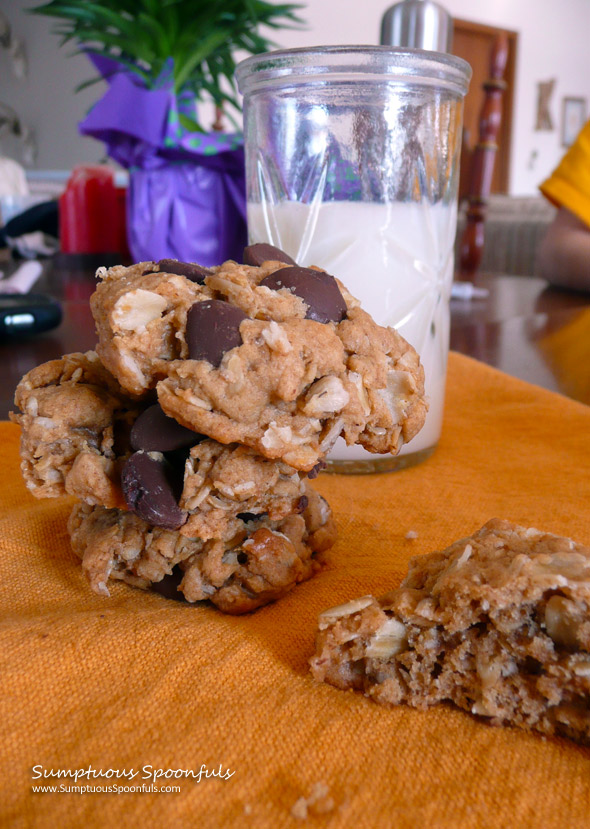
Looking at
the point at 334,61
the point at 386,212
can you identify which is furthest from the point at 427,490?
the point at 334,61

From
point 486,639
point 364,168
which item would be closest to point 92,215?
point 364,168

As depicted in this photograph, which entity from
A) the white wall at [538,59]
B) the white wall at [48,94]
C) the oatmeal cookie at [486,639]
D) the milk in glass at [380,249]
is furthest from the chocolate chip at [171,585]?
the white wall at [538,59]

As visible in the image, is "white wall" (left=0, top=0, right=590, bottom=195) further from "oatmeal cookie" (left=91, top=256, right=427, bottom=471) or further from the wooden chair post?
"oatmeal cookie" (left=91, top=256, right=427, bottom=471)

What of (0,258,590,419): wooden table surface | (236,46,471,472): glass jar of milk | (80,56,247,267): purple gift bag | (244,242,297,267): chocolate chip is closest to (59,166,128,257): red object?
(0,258,590,419): wooden table surface

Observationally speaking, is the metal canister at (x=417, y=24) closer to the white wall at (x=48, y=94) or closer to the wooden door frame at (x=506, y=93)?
the white wall at (x=48, y=94)

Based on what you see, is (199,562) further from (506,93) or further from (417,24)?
(506,93)
